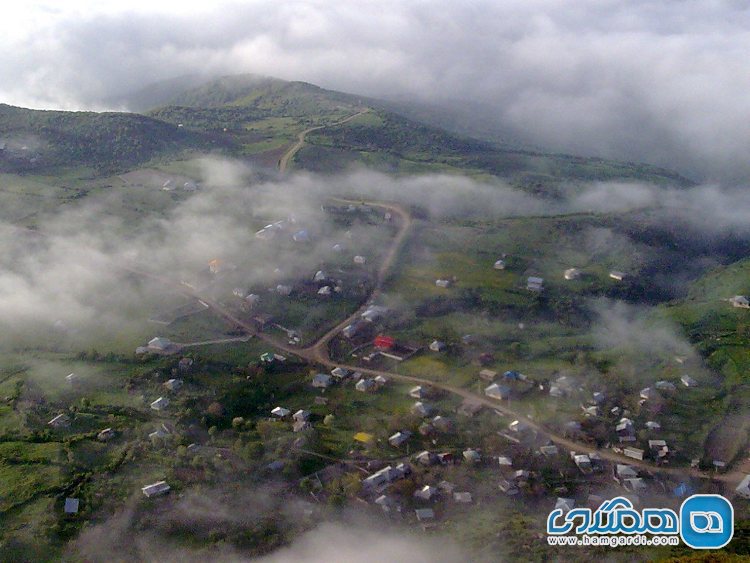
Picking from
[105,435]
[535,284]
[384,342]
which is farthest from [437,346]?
[105,435]

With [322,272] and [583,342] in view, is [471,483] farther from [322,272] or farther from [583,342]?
[322,272]

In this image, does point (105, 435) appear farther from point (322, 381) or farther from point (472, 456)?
point (472, 456)

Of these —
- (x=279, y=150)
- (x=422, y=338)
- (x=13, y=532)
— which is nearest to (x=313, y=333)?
(x=422, y=338)

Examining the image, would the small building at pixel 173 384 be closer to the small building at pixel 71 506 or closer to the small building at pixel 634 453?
the small building at pixel 71 506

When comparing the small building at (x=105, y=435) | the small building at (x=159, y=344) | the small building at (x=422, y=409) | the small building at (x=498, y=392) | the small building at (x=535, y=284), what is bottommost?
the small building at (x=105, y=435)

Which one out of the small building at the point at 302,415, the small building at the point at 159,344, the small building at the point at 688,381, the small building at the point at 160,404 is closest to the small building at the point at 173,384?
the small building at the point at 160,404

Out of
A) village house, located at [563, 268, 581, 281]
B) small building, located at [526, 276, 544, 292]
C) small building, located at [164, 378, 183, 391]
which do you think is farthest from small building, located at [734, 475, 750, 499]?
small building, located at [164, 378, 183, 391]
